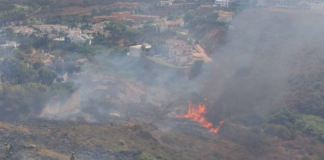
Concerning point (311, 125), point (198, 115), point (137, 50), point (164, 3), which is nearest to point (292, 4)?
point (164, 3)

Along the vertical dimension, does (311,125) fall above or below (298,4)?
below

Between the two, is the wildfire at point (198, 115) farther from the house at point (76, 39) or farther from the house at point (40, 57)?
the house at point (76, 39)

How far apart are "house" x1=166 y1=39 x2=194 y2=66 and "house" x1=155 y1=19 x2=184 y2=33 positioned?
192 inches

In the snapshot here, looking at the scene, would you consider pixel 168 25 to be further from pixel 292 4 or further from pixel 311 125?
pixel 311 125

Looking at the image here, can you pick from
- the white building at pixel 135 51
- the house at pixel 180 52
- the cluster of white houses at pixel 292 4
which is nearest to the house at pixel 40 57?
the white building at pixel 135 51

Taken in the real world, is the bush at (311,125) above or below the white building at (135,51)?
below

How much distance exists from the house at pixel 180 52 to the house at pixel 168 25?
16.0ft

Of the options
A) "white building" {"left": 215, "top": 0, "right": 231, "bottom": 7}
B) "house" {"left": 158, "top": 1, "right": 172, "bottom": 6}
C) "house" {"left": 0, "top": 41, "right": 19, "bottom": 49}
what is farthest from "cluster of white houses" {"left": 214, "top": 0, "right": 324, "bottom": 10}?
"house" {"left": 0, "top": 41, "right": 19, "bottom": 49}

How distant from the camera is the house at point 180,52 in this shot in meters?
35.5

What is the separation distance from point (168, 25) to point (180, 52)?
9.78m

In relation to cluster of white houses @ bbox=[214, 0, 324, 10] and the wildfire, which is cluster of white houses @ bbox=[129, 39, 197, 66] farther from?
cluster of white houses @ bbox=[214, 0, 324, 10]

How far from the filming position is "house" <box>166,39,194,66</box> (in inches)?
1396

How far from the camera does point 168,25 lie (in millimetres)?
45406

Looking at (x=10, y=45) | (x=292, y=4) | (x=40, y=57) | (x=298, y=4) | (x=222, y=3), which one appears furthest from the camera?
(x=222, y=3)
